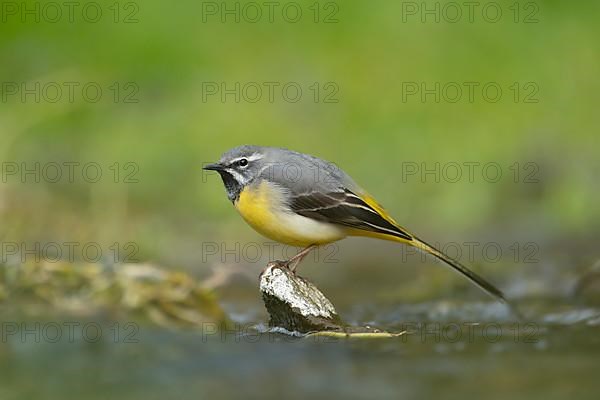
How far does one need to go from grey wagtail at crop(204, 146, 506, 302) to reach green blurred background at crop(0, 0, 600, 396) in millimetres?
1495

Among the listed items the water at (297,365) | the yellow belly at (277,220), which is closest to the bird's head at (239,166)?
the yellow belly at (277,220)

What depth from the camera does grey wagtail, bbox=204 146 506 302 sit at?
7.66 meters

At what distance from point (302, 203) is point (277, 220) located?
0.24m

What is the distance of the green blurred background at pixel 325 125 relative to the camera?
10.8 metres

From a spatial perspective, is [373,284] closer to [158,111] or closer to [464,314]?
[464,314]

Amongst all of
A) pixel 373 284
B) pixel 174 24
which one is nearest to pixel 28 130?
pixel 174 24

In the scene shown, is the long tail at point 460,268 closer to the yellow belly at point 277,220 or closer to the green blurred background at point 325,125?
the yellow belly at point 277,220

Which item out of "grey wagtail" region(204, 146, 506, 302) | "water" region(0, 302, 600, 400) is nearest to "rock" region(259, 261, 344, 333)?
"water" region(0, 302, 600, 400)

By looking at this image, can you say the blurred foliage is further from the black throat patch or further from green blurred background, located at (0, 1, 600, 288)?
green blurred background, located at (0, 1, 600, 288)

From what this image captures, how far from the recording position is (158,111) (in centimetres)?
1302

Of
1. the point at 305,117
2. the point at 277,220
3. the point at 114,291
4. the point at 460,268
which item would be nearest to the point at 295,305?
the point at 277,220

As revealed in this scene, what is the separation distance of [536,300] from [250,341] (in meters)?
2.87

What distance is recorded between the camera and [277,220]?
765 centimetres

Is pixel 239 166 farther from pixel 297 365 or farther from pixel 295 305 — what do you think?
pixel 297 365
